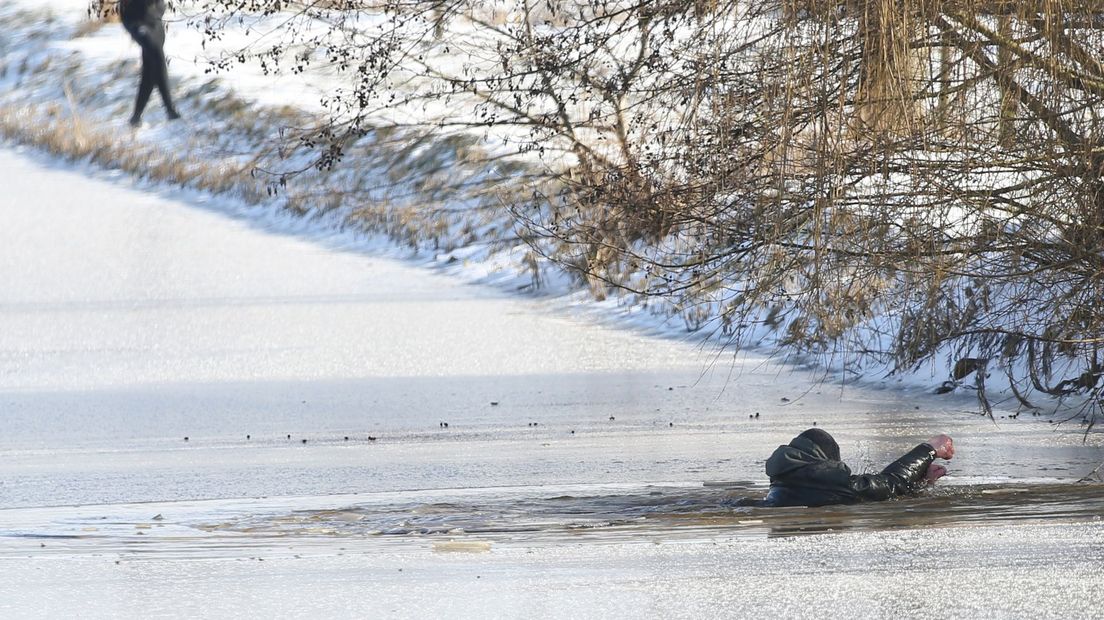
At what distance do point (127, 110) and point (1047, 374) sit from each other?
21764 millimetres

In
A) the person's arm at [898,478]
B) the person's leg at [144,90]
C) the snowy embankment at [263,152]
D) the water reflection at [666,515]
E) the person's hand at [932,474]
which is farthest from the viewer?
the person's leg at [144,90]

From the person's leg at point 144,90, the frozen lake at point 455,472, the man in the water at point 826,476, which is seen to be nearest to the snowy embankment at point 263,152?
the person's leg at point 144,90

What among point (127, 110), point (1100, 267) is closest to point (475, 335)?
point (1100, 267)

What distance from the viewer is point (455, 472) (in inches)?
321

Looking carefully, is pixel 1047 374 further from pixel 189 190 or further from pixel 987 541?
pixel 189 190

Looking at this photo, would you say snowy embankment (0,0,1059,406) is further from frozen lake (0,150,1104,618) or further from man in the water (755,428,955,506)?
man in the water (755,428,955,506)

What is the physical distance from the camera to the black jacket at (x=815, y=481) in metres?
6.90

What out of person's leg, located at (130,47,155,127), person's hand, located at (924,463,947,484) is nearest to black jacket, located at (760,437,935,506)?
person's hand, located at (924,463,947,484)

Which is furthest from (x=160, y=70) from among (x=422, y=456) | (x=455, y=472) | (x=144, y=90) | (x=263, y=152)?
(x=455, y=472)

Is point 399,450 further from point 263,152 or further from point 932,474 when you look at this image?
point 263,152

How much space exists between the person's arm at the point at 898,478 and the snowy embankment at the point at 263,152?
457 cm

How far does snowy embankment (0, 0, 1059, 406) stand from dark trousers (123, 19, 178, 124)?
42 centimetres

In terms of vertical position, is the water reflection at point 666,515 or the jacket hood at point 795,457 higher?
the jacket hood at point 795,457

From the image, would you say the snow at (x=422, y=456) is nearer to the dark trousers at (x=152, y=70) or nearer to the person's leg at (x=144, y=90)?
the dark trousers at (x=152, y=70)
